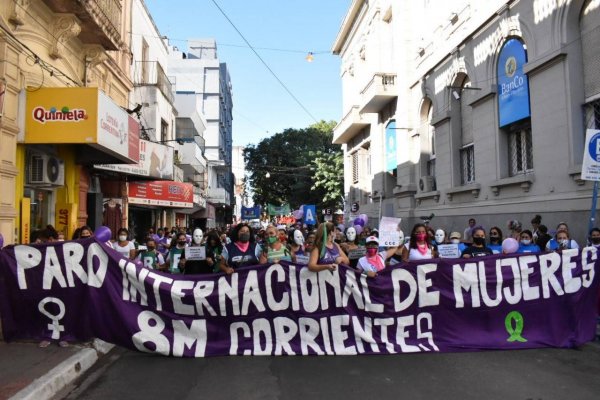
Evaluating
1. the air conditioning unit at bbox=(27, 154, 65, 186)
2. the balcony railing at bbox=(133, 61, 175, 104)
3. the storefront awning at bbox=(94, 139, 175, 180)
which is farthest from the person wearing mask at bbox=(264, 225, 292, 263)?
the balcony railing at bbox=(133, 61, 175, 104)

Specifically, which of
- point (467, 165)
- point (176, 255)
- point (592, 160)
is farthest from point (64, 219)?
point (467, 165)

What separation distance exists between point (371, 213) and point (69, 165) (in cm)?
1810

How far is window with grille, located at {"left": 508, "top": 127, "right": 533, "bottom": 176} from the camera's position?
13.5 metres

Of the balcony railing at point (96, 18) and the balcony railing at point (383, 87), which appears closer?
the balcony railing at point (96, 18)

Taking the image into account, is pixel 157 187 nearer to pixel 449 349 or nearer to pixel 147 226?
pixel 147 226

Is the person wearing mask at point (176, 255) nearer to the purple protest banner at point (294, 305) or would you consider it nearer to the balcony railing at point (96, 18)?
the purple protest banner at point (294, 305)

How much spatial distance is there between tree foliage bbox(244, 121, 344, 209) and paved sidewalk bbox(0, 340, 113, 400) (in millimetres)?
39797

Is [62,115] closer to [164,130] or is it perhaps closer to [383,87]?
[164,130]

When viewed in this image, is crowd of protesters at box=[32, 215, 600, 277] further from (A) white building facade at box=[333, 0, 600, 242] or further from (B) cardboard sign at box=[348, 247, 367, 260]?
(A) white building facade at box=[333, 0, 600, 242]

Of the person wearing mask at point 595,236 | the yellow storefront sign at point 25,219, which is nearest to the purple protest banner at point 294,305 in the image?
the person wearing mask at point 595,236

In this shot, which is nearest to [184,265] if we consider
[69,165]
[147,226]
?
[69,165]

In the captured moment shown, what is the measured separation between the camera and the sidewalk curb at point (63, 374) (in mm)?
4484

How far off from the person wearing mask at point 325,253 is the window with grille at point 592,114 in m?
7.43

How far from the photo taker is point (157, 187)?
21812 millimetres
